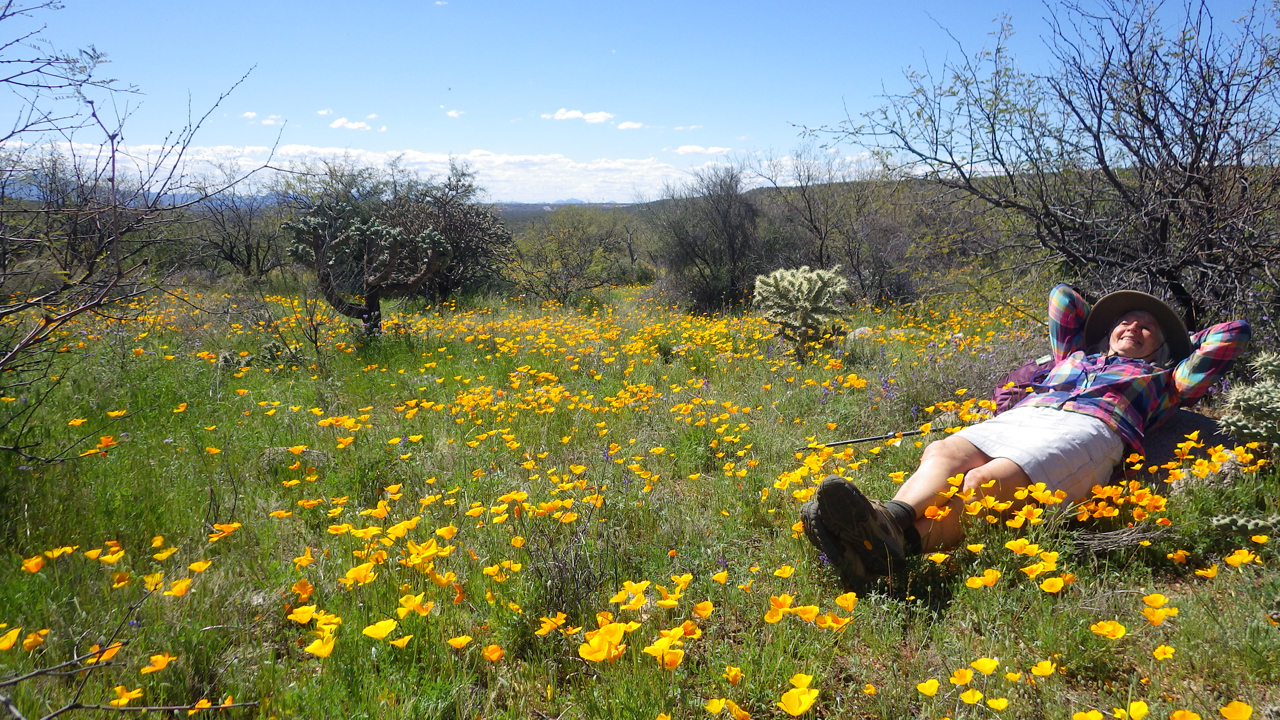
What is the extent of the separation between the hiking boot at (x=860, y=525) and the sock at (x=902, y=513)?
12 cm

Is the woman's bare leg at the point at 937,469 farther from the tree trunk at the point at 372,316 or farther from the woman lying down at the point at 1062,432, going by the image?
the tree trunk at the point at 372,316

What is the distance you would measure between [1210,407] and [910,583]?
349 cm

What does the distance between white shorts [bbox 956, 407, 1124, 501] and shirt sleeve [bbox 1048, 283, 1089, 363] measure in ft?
2.97

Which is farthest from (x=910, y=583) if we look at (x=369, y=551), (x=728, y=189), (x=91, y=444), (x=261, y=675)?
(x=728, y=189)

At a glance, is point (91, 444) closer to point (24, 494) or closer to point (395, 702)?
point (24, 494)

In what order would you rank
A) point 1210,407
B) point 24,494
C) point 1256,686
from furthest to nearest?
1. point 1210,407
2. point 24,494
3. point 1256,686

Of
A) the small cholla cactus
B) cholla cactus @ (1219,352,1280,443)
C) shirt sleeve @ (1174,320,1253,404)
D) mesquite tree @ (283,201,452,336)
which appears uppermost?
mesquite tree @ (283,201,452,336)

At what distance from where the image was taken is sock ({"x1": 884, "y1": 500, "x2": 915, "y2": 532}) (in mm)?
2635

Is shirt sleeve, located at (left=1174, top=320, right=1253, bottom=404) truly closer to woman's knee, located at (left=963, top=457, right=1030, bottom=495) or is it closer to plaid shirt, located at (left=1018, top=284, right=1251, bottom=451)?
plaid shirt, located at (left=1018, top=284, right=1251, bottom=451)

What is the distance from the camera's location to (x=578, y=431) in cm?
441

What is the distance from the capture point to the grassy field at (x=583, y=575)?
1873mm

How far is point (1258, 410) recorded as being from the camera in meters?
3.14

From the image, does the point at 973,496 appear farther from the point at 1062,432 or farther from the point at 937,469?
the point at 1062,432

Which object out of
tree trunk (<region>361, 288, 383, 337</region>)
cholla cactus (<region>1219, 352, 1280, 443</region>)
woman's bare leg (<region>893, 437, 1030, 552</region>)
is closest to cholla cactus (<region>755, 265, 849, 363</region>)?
cholla cactus (<region>1219, 352, 1280, 443</region>)
